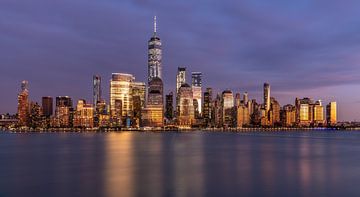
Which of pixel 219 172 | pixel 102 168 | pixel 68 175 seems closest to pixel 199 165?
pixel 219 172

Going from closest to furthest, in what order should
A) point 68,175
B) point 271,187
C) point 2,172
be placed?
point 271,187 → point 68,175 → point 2,172

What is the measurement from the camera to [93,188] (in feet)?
124

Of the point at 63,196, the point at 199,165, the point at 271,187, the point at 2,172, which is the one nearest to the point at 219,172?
the point at 199,165

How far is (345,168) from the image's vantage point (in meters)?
56.5

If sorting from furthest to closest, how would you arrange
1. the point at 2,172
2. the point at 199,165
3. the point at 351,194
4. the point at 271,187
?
the point at 199,165
the point at 2,172
the point at 271,187
the point at 351,194

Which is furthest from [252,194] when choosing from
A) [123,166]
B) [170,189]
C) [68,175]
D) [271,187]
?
[123,166]

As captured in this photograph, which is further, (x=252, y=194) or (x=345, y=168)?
(x=345, y=168)

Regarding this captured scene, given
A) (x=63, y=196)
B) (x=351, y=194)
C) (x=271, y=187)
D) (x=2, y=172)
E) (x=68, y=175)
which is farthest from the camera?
(x=2, y=172)

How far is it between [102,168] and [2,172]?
11967 millimetres

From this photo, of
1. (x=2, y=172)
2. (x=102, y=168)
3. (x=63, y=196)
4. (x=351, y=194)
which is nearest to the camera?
(x=63, y=196)

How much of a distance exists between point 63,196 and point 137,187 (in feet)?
23.0

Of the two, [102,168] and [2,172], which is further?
Answer: [102,168]

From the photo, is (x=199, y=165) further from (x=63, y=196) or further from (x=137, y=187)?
(x=63, y=196)

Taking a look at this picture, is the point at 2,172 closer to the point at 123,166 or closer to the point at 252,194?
the point at 123,166
